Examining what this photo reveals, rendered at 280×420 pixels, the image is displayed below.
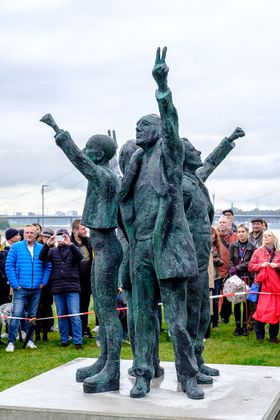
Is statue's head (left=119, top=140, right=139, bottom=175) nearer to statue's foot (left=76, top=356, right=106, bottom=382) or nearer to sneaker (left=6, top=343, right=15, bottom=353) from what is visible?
statue's foot (left=76, top=356, right=106, bottom=382)

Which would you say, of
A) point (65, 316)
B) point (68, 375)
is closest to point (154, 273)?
point (68, 375)

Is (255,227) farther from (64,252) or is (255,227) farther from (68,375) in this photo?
(68,375)

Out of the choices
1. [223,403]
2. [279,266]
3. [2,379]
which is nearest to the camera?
[223,403]

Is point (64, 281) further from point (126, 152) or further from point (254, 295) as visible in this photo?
point (126, 152)

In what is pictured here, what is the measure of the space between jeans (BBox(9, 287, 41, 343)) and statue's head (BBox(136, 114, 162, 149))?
5970 mm

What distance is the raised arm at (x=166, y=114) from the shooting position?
252 inches

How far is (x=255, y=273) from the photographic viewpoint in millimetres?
13008

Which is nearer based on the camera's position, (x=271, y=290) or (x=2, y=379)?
(x=2, y=379)

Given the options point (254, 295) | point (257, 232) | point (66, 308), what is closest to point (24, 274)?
point (66, 308)

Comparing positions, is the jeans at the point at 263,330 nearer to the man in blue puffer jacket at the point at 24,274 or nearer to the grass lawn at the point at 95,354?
the grass lawn at the point at 95,354

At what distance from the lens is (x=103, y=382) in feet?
23.3

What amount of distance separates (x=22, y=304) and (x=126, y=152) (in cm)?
558

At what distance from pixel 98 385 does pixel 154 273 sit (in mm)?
1105

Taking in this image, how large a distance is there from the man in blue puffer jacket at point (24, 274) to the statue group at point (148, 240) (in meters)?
5.06
